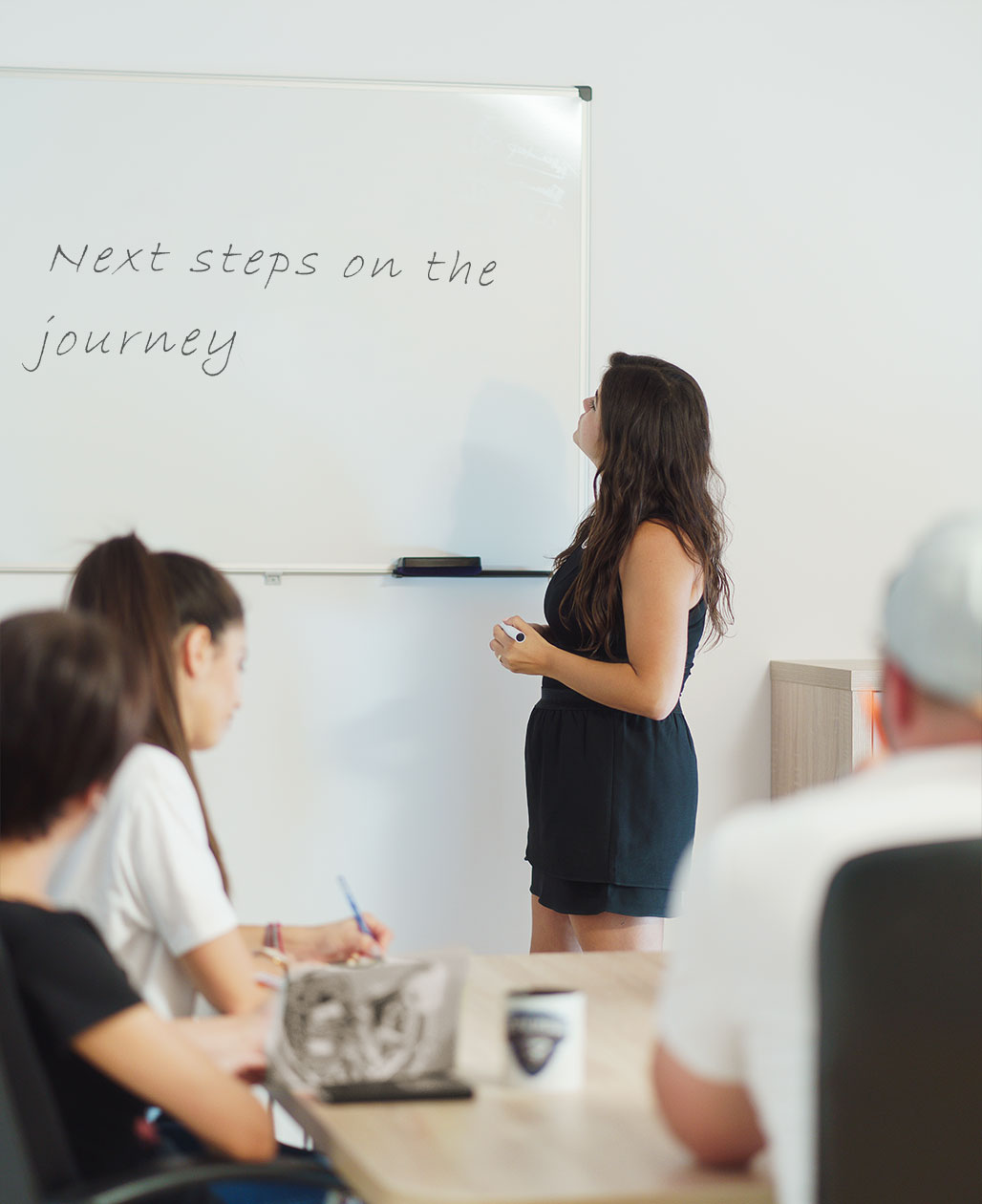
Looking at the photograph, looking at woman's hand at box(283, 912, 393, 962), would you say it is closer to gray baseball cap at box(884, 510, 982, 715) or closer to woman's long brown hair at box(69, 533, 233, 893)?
woman's long brown hair at box(69, 533, 233, 893)

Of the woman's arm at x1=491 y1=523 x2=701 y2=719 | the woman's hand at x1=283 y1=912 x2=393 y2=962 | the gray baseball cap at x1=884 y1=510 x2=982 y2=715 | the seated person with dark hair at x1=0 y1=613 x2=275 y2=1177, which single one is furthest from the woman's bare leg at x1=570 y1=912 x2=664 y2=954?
the gray baseball cap at x1=884 y1=510 x2=982 y2=715

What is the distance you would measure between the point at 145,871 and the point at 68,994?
0.78 feet

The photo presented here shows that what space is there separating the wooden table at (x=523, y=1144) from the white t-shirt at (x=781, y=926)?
4.8 inches

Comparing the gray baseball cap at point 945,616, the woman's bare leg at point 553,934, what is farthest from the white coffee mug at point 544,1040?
the woman's bare leg at point 553,934

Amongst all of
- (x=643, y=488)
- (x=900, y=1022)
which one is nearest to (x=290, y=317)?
(x=643, y=488)

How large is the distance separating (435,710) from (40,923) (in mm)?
1703

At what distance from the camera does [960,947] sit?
2.70 feet

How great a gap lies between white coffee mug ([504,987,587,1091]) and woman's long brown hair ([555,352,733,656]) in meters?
1.08

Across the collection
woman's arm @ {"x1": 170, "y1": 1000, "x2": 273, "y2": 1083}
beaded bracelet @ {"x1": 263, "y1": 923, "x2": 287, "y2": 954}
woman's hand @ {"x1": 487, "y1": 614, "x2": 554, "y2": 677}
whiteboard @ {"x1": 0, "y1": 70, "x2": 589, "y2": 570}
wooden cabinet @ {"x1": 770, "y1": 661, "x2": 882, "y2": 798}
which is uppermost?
whiteboard @ {"x1": 0, "y1": 70, "x2": 589, "y2": 570}

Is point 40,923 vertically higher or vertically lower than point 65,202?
lower

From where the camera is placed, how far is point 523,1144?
1.00 meters

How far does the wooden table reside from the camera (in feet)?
2.98

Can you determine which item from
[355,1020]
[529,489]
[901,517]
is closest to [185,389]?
[529,489]

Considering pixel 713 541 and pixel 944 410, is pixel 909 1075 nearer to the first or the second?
pixel 713 541
